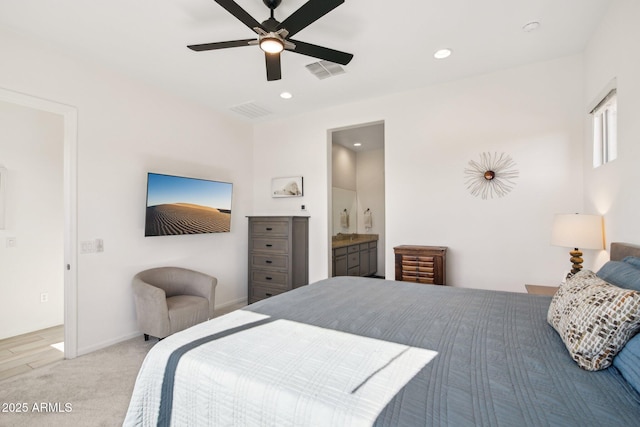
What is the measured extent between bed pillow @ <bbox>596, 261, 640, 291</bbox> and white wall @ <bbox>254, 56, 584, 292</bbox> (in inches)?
62.8

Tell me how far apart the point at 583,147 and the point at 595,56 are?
817 mm

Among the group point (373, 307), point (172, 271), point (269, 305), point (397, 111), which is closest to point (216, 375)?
point (269, 305)

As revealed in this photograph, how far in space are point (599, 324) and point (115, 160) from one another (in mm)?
3944

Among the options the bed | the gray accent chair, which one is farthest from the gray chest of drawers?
the bed

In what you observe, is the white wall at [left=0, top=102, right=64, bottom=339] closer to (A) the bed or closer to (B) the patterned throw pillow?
(A) the bed

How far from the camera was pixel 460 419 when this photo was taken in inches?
31.4

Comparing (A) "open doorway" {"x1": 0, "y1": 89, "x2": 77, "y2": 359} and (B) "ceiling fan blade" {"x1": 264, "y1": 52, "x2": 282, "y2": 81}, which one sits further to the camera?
(A) "open doorway" {"x1": 0, "y1": 89, "x2": 77, "y2": 359}

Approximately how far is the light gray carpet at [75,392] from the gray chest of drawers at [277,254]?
1.78 m

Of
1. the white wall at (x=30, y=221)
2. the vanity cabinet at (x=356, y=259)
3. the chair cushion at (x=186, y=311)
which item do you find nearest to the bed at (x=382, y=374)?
the chair cushion at (x=186, y=311)

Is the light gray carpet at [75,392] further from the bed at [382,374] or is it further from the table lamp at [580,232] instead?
the table lamp at [580,232]

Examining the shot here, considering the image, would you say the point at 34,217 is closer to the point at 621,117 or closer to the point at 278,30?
the point at 278,30

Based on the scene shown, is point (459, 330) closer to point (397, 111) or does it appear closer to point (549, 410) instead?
point (549, 410)

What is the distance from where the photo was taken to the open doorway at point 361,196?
5977mm

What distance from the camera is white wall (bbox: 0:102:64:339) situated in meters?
3.32
